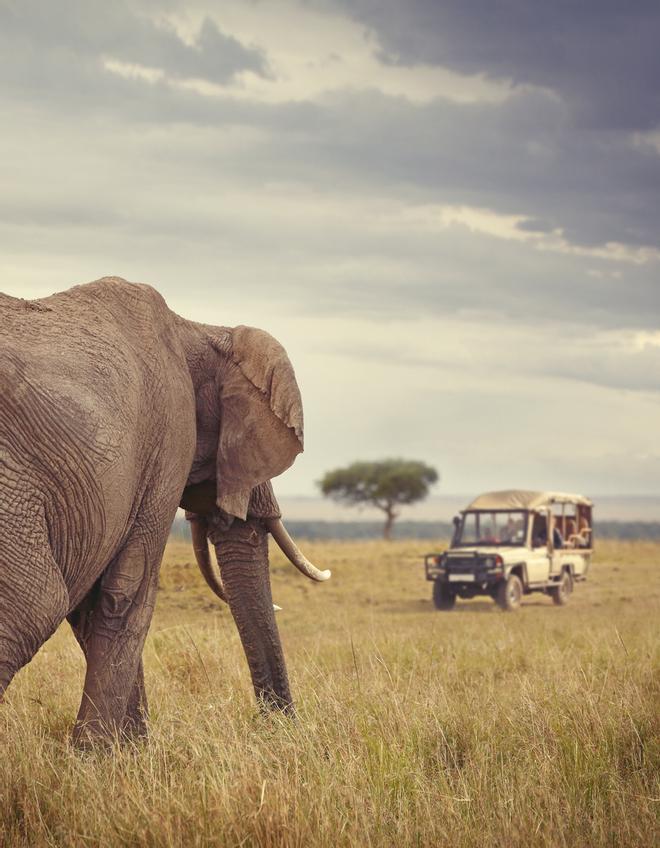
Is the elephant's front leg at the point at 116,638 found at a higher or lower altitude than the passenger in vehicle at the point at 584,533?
lower

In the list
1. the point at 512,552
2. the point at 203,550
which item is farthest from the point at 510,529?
the point at 203,550

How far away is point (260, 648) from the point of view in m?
7.52

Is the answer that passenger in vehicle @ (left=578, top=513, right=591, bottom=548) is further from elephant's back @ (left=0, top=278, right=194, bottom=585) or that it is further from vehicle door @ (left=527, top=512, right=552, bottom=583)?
elephant's back @ (left=0, top=278, right=194, bottom=585)

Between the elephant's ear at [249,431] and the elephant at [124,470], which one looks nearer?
the elephant at [124,470]

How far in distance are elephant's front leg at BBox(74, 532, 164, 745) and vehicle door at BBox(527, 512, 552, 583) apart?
16.6 meters

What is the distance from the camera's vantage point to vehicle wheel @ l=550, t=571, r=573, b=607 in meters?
23.4

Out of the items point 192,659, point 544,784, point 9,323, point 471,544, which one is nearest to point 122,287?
point 9,323

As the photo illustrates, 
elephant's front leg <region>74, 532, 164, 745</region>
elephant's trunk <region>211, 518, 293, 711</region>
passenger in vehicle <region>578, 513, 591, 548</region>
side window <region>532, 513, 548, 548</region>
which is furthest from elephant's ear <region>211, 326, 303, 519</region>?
passenger in vehicle <region>578, 513, 591, 548</region>

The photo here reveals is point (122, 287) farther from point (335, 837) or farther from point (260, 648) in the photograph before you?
point (335, 837)

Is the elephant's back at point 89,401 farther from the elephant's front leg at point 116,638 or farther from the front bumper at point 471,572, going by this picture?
the front bumper at point 471,572

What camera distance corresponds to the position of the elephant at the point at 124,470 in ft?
16.6

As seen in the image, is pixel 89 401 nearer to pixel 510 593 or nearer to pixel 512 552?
pixel 510 593

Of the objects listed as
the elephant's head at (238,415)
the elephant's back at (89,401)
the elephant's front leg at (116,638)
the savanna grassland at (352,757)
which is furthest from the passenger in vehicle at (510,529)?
the elephant's front leg at (116,638)

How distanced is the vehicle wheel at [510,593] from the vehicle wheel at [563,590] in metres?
1.90
